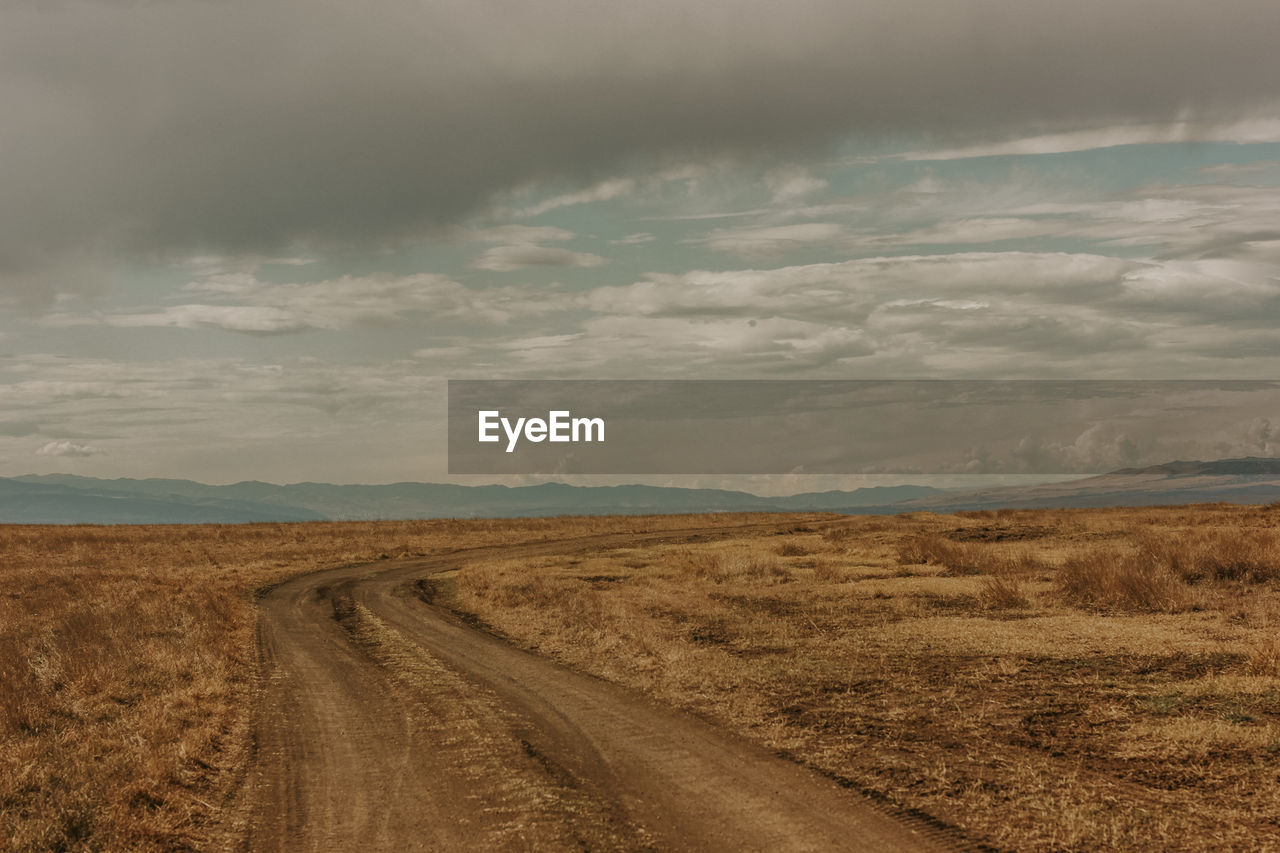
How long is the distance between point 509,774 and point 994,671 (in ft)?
31.3

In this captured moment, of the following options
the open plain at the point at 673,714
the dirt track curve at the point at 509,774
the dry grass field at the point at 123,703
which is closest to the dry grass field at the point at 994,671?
the open plain at the point at 673,714

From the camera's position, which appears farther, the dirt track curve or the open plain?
the open plain

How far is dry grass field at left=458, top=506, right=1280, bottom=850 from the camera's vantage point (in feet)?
33.0

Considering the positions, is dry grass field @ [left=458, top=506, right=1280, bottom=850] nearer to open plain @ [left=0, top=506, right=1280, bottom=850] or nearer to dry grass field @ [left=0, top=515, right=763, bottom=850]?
open plain @ [left=0, top=506, right=1280, bottom=850]

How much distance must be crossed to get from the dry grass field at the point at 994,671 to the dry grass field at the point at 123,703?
7.12m

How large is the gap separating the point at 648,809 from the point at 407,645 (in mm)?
Answer: 14043

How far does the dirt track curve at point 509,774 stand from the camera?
31.4 feet

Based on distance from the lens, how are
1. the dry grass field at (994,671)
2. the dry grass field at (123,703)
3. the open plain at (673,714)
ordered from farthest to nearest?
the dry grass field at (123,703)
the dry grass field at (994,671)
the open plain at (673,714)

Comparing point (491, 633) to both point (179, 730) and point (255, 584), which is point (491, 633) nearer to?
point (179, 730)

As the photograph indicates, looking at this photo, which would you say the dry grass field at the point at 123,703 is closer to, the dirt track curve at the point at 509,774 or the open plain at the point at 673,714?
the open plain at the point at 673,714

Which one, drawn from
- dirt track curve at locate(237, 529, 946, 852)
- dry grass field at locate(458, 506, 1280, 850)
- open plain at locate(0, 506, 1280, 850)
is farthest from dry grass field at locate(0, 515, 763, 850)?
dry grass field at locate(458, 506, 1280, 850)

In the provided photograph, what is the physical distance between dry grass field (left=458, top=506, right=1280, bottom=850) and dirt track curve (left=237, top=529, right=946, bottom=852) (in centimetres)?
90

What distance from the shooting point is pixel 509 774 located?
38.7 ft

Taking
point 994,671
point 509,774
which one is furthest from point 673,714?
point 994,671
